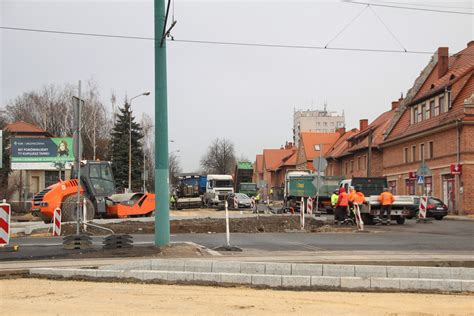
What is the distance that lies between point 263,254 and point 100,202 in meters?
15.0

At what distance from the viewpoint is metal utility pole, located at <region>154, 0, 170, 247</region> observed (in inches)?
510

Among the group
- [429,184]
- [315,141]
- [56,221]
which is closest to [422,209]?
[429,184]

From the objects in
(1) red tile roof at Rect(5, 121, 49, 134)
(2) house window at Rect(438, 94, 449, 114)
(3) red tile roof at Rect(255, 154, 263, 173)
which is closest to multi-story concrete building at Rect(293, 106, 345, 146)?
(3) red tile roof at Rect(255, 154, 263, 173)

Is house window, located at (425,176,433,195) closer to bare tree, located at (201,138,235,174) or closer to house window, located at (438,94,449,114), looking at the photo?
house window, located at (438,94,449,114)

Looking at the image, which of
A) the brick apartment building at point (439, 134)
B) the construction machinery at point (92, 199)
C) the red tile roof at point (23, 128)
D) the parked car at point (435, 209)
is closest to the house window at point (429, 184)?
the brick apartment building at point (439, 134)

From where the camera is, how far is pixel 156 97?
1305 centimetres

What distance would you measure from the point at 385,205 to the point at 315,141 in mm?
71631

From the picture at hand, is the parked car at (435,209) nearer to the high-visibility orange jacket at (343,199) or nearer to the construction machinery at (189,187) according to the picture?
the high-visibility orange jacket at (343,199)

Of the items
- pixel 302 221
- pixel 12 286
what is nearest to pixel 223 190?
pixel 302 221

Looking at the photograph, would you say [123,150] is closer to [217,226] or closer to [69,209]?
[69,209]

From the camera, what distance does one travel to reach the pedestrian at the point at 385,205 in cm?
2548

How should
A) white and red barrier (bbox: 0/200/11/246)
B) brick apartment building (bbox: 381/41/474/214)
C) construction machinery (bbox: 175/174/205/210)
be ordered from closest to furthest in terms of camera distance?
white and red barrier (bbox: 0/200/11/246) < brick apartment building (bbox: 381/41/474/214) < construction machinery (bbox: 175/174/205/210)

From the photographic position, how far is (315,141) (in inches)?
3814

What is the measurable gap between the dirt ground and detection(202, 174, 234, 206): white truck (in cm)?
2562
